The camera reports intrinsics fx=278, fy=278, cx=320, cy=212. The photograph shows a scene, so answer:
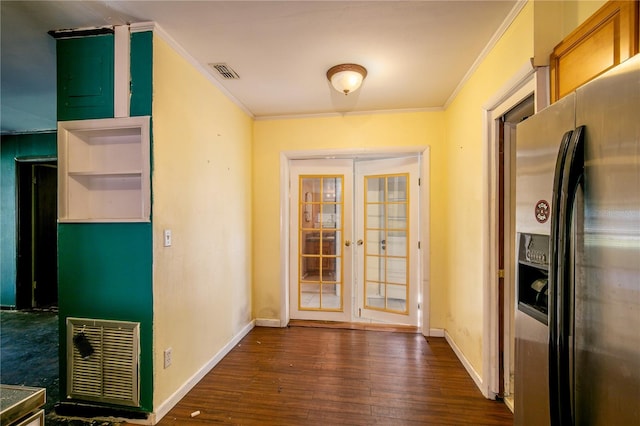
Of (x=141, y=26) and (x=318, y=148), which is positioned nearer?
(x=141, y=26)

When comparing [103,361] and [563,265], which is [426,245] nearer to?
[563,265]

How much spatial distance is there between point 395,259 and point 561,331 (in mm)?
2725

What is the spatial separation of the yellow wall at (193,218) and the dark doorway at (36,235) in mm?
3146

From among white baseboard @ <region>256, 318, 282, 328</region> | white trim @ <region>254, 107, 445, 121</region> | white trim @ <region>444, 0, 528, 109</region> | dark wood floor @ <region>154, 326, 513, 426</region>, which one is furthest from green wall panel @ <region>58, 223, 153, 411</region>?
white trim @ <region>444, 0, 528, 109</region>

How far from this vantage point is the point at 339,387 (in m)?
2.25

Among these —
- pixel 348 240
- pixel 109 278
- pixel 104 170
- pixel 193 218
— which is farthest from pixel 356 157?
pixel 109 278

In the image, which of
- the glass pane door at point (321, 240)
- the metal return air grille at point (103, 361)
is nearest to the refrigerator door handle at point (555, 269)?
the metal return air grille at point (103, 361)

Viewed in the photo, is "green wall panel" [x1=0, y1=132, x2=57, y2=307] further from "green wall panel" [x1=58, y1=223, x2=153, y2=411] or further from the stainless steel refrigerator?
the stainless steel refrigerator

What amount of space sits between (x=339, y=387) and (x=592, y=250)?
6.78 ft

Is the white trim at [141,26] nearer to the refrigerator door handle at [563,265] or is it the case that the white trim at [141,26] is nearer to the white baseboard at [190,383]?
the refrigerator door handle at [563,265]

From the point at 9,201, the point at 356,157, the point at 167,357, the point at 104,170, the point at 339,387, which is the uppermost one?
the point at 356,157

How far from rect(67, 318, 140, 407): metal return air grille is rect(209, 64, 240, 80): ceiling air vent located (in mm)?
2087

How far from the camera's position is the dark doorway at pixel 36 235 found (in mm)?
4023

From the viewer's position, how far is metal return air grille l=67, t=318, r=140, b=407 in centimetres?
186
